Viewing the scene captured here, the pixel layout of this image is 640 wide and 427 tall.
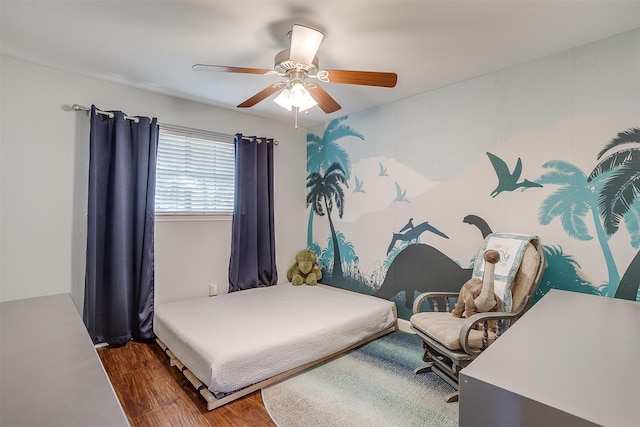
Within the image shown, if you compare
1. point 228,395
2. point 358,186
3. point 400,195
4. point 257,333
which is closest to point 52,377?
point 228,395

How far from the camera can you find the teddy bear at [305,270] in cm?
399

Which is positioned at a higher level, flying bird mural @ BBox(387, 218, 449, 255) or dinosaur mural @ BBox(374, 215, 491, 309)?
flying bird mural @ BBox(387, 218, 449, 255)

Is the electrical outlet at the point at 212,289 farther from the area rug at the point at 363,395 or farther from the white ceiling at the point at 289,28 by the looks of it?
the white ceiling at the point at 289,28

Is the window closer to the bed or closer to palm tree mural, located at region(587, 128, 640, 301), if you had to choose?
the bed

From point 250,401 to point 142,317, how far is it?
151cm

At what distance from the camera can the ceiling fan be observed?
5.82ft

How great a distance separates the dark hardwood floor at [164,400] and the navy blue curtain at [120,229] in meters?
0.34

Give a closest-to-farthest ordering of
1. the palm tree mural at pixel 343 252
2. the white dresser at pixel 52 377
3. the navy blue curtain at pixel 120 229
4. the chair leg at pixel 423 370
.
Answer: the white dresser at pixel 52 377, the chair leg at pixel 423 370, the navy blue curtain at pixel 120 229, the palm tree mural at pixel 343 252

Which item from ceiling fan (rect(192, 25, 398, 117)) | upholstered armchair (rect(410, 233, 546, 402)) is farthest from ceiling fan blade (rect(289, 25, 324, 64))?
upholstered armchair (rect(410, 233, 546, 402))

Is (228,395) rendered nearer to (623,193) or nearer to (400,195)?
(400,195)

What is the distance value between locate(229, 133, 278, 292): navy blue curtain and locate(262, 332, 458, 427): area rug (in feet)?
5.14

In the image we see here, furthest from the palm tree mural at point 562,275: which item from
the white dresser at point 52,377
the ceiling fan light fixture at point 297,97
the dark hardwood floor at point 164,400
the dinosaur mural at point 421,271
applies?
the white dresser at point 52,377

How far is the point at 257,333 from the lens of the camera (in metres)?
2.34

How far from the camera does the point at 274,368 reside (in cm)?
220
